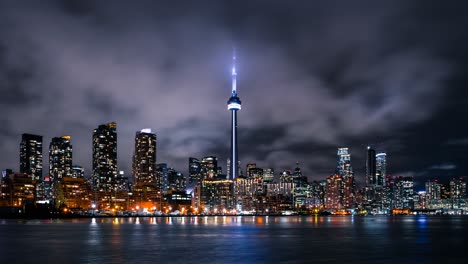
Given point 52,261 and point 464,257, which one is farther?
point 464,257

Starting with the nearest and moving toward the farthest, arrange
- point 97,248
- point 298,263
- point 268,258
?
1. point 298,263
2. point 268,258
3. point 97,248

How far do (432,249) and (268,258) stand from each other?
2479cm

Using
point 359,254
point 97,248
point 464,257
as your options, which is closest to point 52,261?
point 97,248

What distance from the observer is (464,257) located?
56.4 meters

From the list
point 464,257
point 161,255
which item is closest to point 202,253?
point 161,255

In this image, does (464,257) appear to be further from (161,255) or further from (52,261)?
(52,261)

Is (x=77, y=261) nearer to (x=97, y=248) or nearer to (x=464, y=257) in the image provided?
(x=97, y=248)

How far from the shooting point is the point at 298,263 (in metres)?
50.0

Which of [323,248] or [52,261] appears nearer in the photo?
[52,261]

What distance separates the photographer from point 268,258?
176ft

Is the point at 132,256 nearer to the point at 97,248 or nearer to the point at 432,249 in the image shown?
the point at 97,248

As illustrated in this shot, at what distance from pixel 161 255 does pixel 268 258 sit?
36.5 feet

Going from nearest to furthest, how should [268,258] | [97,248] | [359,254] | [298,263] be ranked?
[298,263], [268,258], [359,254], [97,248]

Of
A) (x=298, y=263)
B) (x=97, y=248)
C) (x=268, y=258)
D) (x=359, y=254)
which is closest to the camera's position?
(x=298, y=263)
